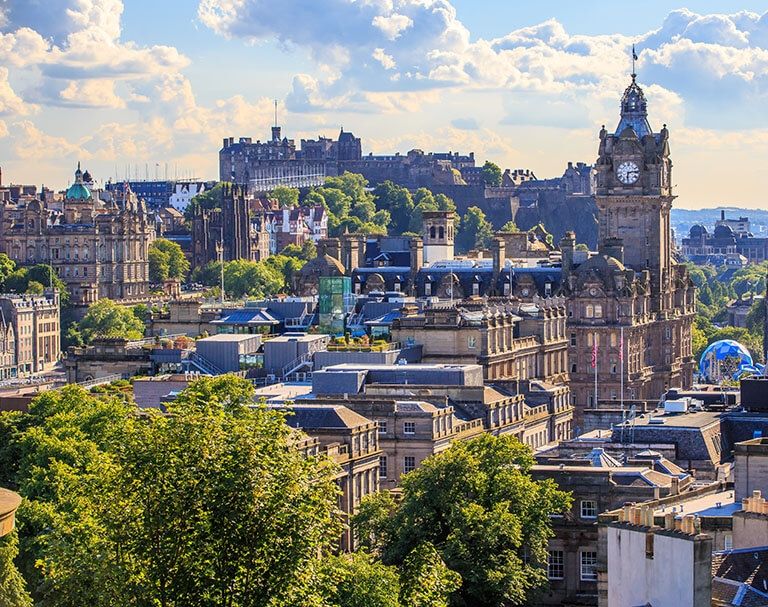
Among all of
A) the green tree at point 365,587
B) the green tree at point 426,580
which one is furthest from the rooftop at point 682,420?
the green tree at point 365,587

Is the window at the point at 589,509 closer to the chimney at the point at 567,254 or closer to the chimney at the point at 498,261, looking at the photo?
the chimney at the point at 567,254

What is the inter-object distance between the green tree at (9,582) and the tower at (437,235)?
404 feet

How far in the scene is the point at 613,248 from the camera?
17038 cm

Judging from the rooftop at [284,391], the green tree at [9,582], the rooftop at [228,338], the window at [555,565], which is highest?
→ the rooftop at [228,338]

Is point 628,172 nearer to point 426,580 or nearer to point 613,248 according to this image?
point 613,248

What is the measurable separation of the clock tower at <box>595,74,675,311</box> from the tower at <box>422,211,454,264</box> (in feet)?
50.8

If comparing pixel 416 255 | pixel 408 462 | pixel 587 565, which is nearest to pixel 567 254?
pixel 416 255

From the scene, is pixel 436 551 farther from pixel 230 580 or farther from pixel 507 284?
pixel 507 284

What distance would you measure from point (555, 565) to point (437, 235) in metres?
113

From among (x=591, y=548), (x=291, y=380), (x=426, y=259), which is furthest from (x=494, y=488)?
(x=426, y=259)

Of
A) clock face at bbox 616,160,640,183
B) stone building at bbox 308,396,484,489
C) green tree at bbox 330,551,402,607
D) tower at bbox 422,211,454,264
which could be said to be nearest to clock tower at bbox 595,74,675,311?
clock face at bbox 616,160,640,183

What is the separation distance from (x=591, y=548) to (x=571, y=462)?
23.2ft

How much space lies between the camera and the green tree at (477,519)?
75625 mm

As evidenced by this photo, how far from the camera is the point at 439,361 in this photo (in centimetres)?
12775
